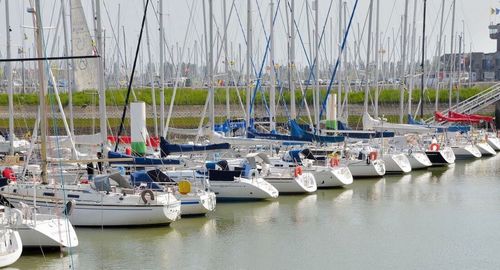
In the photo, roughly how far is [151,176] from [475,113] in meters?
48.8

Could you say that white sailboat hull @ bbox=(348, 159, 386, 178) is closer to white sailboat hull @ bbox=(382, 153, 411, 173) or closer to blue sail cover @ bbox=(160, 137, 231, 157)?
white sailboat hull @ bbox=(382, 153, 411, 173)

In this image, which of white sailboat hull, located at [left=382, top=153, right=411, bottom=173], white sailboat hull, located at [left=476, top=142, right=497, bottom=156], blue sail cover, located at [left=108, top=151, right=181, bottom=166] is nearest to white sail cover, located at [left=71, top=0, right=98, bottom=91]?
blue sail cover, located at [left=108, top=151, right=181, bottom=166]

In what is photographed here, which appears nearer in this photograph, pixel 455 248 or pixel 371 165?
pixel 455 248

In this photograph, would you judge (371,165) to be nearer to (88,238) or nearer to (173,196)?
(173,196)

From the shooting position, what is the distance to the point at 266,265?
26.3m

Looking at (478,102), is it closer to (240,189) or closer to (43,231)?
(240,189)

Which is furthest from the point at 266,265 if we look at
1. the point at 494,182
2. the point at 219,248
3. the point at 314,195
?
the point at 494,182

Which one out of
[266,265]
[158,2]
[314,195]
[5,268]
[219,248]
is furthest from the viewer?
[158,2]

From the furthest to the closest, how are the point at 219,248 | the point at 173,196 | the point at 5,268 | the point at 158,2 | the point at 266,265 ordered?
the point at 158,2 < the point at 173,196 < the point at 219,248 < the point at 266,265 < the point at 5,268

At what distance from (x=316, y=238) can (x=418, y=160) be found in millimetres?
21498

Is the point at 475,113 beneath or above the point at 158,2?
beneath

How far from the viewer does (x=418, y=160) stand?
50.6 m

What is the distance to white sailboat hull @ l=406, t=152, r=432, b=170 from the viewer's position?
166 feet

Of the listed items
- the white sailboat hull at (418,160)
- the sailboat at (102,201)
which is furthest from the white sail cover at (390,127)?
the sailboat at (102,201)
